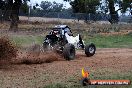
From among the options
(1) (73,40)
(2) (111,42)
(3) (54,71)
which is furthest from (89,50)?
(2) (111,42)

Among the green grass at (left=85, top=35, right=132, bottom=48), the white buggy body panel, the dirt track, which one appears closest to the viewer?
the dirt track

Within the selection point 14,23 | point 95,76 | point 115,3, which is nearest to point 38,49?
point 95,76

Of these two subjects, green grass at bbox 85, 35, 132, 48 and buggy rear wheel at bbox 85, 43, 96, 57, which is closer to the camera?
buggy rear wheel at bbox 85, 43, 96, 57

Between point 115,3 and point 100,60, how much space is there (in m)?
56.0

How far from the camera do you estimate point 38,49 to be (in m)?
17.7

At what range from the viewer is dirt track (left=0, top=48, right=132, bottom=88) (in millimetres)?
11473

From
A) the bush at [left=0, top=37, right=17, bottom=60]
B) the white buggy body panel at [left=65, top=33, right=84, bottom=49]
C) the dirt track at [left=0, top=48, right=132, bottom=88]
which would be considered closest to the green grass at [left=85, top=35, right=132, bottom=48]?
the white buggy body panel at [left=65, top=33, right=84, bottom=49]

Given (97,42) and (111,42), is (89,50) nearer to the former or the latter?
(97,42)

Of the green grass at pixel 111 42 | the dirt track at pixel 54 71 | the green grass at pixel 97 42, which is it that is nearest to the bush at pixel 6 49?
the dirt track at pixel 54 71

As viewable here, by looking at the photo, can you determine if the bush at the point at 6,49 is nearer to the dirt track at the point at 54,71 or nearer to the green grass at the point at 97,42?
the dirt track at the point at 54,71

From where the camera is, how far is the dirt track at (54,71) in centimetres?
1147

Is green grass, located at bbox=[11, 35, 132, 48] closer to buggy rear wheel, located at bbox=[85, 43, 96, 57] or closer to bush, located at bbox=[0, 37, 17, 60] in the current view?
buggy rear wheel, located at bbox=[85, 43, 96, 57]

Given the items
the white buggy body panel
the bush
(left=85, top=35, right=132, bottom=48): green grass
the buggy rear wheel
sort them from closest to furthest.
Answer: the bush → the white buggy body panel → the buggy rear wheel → (left=85, top=35, right=132, bottom=48): green grass

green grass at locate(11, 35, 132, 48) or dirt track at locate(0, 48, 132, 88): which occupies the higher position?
dirt track at locate(0, 48, 132, 88)
